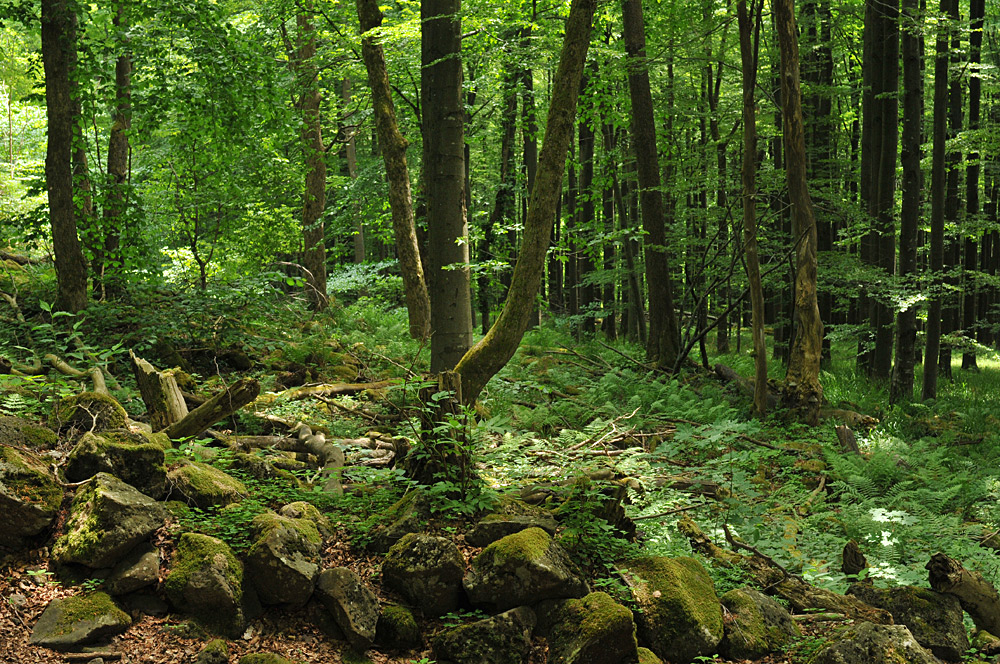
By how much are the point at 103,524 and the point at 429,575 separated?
1.87 m

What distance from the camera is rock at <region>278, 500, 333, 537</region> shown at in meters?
4.57

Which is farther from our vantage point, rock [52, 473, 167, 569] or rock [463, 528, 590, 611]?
rock [463, 528, 590, 611]

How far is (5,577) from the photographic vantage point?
3.55 metres

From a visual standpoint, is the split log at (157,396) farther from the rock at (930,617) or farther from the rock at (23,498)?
the rock at (930,617)

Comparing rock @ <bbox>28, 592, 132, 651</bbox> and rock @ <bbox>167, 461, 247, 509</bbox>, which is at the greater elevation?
rock @ <bbox>167, 461, 247, 509</bbox>

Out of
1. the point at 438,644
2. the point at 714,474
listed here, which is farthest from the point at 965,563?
Answer: the point at 438,644

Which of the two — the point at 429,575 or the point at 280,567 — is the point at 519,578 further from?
the point at 280,567

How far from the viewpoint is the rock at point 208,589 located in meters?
3.73

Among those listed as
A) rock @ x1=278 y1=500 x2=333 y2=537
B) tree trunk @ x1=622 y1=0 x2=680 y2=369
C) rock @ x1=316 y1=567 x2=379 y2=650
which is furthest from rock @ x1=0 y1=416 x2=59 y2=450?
tree trunk @ x1=622 y1=0 x2=680 y2=369

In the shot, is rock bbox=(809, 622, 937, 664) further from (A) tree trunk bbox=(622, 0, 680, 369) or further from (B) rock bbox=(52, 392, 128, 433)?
(A) tree trunk bbox=(622, 0, 680, 369)

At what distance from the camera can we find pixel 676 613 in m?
4.18

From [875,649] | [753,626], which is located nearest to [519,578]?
[753,626]

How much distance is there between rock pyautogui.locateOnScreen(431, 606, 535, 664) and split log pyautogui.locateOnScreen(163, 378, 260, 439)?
2.35m

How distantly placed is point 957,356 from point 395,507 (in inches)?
1067
